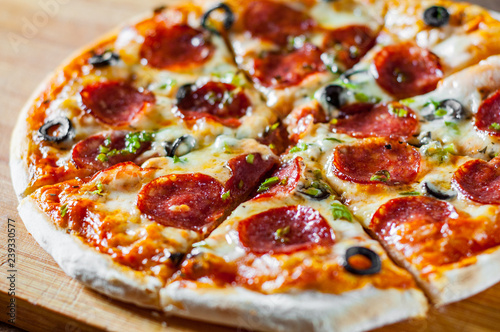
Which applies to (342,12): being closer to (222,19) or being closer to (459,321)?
(222,19)

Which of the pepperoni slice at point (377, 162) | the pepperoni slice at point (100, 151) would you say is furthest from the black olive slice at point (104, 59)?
the pepperoni slice at point (377, 162)

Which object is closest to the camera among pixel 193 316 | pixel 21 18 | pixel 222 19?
pixel 193 316

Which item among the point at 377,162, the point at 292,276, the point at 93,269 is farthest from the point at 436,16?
the point at 93,269

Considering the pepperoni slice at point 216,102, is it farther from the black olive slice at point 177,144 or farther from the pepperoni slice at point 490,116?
the pepperoni slice at point 490,116

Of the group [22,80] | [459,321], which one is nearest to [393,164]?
[459,321]

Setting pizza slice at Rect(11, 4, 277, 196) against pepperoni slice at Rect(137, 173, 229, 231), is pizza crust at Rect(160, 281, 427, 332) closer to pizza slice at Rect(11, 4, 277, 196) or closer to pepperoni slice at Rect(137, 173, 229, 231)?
pepperoni slice at Rect(137, 173, 229, 231)

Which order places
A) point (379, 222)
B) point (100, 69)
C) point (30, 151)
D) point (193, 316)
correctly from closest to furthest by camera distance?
point (193, 316) < point (379, 222) < point (30, 151) < point (100, 69)
